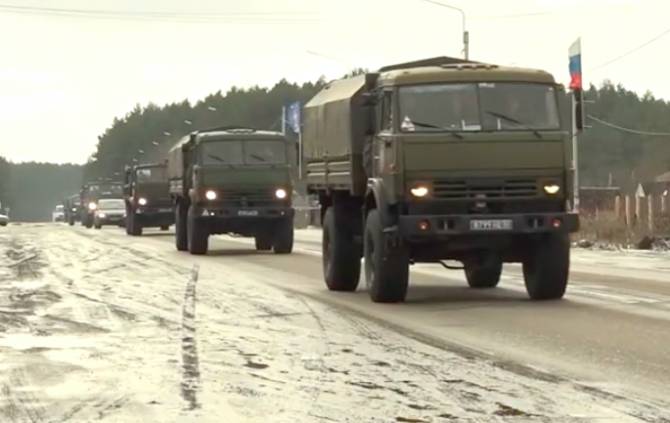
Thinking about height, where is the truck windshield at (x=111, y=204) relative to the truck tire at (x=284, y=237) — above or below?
above

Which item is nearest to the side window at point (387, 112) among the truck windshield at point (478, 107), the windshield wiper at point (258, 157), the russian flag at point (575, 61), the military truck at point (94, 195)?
the truck windshield at point (478, 107)

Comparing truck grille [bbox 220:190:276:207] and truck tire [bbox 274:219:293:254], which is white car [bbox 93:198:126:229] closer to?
truck tire [bbox 274:219:293:254]

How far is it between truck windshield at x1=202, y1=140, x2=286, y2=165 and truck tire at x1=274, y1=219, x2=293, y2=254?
5.41 ft

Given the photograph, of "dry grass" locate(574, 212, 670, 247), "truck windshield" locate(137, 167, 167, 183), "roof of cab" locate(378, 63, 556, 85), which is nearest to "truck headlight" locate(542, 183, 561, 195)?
"roof of cab" locate(378, 63, 556, 85)

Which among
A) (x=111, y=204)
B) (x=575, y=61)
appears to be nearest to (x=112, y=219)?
(x=111, y=204)

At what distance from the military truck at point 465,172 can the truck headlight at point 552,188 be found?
0.01 m

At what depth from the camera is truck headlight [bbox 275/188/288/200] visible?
93.2 ft

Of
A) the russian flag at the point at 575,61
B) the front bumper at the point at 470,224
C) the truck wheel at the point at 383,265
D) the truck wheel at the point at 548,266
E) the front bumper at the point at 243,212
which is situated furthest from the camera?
the russian flag at the point at 575,61

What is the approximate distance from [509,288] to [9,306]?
7.11m

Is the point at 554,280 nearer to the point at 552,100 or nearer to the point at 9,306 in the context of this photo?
the point at 552,100

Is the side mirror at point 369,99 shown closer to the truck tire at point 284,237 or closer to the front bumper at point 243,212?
the front bumper at point 243,212

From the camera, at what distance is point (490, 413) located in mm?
7602

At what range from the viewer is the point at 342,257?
17312 millimetres

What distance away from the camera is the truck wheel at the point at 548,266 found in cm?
1485
